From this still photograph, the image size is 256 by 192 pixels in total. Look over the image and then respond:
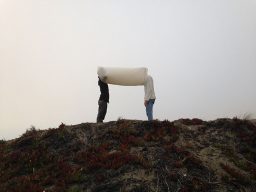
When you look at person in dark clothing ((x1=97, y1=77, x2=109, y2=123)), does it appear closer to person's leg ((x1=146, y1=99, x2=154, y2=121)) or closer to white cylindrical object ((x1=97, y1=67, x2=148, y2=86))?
white cylindrical object ((x1=97, y1=67, x2=148, y2=86))

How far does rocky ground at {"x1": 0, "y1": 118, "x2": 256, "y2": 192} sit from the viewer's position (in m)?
14.3

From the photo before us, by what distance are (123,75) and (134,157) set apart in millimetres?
4562

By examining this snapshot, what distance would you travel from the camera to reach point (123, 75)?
18.8 meters

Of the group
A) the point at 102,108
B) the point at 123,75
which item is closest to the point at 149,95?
the point at 123,75

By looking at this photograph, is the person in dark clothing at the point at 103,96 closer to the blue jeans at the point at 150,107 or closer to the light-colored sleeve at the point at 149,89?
the light-colored sleeve at the point at 149,89

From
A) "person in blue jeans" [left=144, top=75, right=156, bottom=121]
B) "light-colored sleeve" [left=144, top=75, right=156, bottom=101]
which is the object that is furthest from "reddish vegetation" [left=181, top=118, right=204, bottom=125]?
"light-colored sleeve" [left=144, top=75, right=156, bottom=101]

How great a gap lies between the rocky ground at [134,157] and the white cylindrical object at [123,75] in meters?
1.89

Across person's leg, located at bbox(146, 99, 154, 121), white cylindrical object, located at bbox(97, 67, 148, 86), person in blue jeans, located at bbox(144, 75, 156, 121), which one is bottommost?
person's leg, located at bbox(146, 99, 154, 121)

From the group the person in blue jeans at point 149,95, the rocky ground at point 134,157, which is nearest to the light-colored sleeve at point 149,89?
the person in blue jeans at point 149,95

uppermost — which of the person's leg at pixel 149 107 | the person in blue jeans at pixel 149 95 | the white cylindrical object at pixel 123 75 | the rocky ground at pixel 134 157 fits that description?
the white cylindrical object at pixel 123 75

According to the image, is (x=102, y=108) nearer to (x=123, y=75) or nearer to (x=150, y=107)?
(x=123, y=75)

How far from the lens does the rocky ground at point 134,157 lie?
14.3 metres

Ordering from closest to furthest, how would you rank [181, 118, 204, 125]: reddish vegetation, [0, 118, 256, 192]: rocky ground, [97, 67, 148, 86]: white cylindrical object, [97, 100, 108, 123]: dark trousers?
[0, 118, 256, 192]: rocky ground
[97, 67, 148, 86]: white cylindrical object
[97, 100, 108, 123]: dark trousers
[181, 118, 204, 125]: reddish vegetation

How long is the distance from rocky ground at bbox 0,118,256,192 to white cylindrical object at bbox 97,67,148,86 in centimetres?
189
